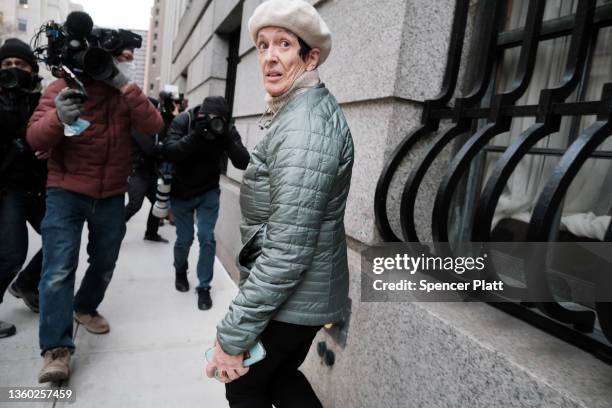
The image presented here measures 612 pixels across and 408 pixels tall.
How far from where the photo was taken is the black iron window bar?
133 cm

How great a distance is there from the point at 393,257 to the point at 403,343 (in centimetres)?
48

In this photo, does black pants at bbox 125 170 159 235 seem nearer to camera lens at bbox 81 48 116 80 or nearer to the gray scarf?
camera lens at bbox 81 48 116 80

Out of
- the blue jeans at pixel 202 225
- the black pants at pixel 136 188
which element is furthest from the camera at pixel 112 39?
the black pants at pixel 136 188

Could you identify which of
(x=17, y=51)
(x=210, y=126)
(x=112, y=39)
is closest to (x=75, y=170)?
(x=112, y=39)

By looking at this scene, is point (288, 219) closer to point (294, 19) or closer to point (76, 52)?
point (294, 19)

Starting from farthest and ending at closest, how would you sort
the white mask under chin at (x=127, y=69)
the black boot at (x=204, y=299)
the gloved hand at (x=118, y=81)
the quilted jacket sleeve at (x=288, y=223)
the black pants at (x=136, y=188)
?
the black pants at (x=136, y=188) → the black boot at (x=204, y=299) → the white mask under chin at (x=127, y=69) → the gloved hand at (x=118, y=81) → the quilted jacket sleeve at (x=288, y=223)

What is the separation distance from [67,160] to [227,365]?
70.9 inches

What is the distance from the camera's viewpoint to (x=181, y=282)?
406cm

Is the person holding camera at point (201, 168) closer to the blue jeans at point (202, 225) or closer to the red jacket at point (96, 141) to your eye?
the blue jeans at point (202, 225)

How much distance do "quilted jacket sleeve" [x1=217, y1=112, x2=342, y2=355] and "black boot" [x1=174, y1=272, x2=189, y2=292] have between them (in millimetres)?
2901

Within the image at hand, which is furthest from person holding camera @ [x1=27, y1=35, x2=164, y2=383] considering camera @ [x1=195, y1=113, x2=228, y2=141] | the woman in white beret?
the woman in white beret

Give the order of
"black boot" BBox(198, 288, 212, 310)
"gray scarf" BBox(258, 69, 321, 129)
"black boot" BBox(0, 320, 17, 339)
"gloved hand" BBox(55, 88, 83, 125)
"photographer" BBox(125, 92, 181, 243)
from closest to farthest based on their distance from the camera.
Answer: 1. "gray scarf" BBox(258, 69, 321, 129)
2. "gloved hand" BBox(55, 88, 83, 125)
3. "black boot" BBox(0, 320, 17, 339)
4. "black boot" BBox(198, 288, 212, 310)
5. "photographer" BBox(125, 92, 181, 243)

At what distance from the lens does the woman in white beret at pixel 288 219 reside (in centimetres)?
124

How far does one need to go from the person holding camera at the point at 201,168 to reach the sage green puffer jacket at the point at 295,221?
2077 millimetres
